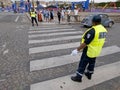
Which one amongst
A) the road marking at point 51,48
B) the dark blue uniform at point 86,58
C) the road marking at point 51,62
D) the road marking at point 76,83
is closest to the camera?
the dark blue uniform at point 86,58

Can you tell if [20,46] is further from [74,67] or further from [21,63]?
[74,67]

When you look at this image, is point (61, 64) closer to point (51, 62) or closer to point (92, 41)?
point (51, 62)

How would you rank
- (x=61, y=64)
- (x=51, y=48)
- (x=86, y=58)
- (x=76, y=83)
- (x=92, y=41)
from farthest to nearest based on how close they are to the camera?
(x=51, y=48)
(x=61, y=64)
(x=76, y=83)
(x=86, y=58)
(x=92, y=41)

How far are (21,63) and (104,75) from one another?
284 centimetres

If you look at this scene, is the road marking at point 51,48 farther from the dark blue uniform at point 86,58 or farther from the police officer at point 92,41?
the police officer at point 92,41

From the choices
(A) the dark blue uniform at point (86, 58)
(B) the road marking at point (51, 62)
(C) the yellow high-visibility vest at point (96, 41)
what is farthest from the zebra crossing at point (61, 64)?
(C) the yellow high-visibility vest at point (96, 41)

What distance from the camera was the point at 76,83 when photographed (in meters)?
5.07

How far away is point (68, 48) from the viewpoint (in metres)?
9.09

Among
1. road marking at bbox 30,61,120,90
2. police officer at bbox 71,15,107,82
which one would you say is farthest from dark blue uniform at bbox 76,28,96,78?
road marking at bbox 30,61,120,90

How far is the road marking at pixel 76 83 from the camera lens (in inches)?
190

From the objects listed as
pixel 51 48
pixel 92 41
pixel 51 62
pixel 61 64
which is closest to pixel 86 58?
pixel 92 41

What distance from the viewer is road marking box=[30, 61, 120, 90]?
15.8ft

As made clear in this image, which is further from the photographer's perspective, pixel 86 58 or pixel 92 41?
pixel 86 58

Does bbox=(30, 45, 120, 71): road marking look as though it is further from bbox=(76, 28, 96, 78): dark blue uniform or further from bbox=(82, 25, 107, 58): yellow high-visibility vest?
bbox=(82, 25, 107, 58): yellow high-visibility vest
